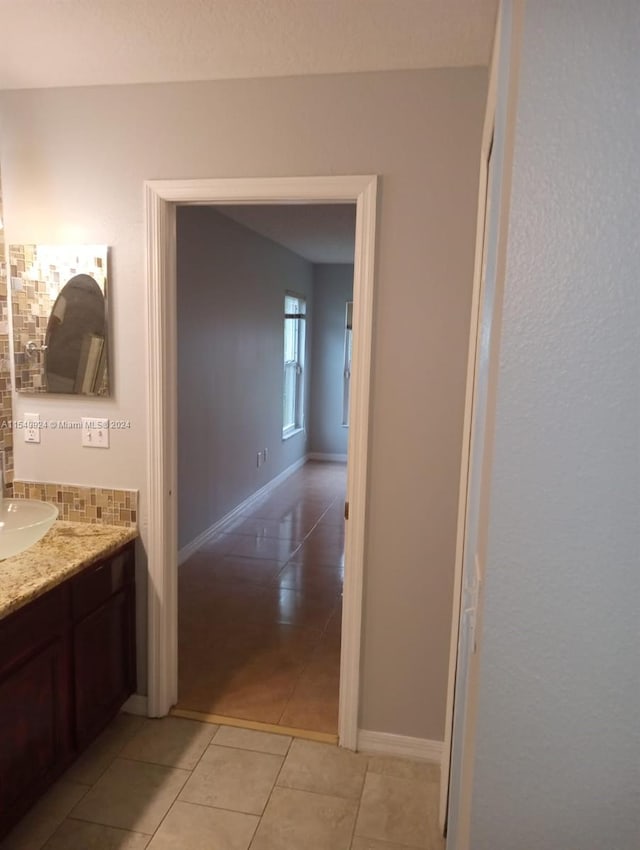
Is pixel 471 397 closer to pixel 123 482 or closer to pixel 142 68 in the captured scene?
pixel 123 482

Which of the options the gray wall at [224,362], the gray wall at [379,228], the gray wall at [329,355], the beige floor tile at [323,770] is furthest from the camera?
the gray wall at [329,355]

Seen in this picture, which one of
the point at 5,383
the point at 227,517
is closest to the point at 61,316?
the point at 5,383

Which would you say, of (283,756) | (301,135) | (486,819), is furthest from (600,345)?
(283,756)

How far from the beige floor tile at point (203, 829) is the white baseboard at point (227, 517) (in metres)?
2.21

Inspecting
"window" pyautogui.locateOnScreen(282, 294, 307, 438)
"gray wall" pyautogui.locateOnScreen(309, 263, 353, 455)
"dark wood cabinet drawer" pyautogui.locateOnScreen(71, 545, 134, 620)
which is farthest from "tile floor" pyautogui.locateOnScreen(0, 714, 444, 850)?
"gray wall" pyautogui.locateOnScreen(309, 263, 353, 455)

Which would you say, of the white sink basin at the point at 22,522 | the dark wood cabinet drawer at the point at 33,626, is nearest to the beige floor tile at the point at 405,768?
the dark wood cabinet drawer at the point at 33,626

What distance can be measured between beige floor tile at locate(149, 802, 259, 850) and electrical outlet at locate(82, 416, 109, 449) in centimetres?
137

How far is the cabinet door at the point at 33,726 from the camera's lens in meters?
1.78

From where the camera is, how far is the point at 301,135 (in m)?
2.17

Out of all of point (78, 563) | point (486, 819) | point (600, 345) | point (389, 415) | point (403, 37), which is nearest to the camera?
point (600, 345)

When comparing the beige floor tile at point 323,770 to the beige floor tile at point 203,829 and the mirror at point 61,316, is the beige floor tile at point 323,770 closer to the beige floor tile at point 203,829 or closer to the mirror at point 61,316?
the beige floor tile at point 203,829

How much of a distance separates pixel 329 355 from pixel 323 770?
6.03 meters

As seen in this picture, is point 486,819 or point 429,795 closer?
point 486,819

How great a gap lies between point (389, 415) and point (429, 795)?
54.6 inches
